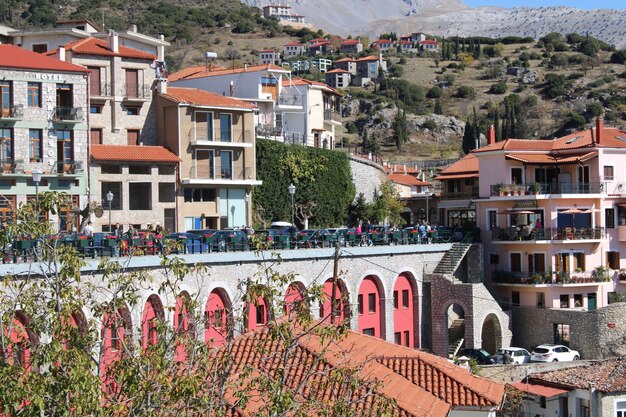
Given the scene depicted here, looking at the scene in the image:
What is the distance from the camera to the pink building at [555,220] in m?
56.8

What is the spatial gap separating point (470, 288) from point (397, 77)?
129m

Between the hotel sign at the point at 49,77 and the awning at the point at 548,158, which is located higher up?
the hotel sign at the point at 49,77

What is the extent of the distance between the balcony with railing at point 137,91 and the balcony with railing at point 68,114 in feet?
23.6

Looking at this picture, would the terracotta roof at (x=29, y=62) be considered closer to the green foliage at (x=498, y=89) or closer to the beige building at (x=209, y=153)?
the beige building at (x=209, y=153)

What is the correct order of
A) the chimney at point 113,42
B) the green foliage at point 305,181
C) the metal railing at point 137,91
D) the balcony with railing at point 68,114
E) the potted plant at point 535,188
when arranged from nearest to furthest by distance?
1. the balcony with railing at point 68,114
2. the potted plant at point 535,188
3. the chimney at point 113,42
4. the metal railing at point 137,91
5. the green foliage at point 305,181

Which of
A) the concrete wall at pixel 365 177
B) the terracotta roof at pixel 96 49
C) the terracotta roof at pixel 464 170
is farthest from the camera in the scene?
the concrete wall at pixel 365 177

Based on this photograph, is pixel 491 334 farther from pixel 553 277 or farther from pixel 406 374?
pixel 406 374

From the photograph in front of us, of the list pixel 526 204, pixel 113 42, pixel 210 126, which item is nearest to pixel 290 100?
pixel 210 126

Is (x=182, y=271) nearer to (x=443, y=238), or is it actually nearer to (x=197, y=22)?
(x=443, y=238)

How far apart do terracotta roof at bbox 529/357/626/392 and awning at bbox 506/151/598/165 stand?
42.9 feet

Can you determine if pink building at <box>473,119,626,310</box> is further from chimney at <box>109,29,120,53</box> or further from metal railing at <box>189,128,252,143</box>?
chimney at <box>109,29,120,53</box>

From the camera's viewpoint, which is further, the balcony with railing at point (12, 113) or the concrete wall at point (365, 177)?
the concrete wall at point (365, 177)

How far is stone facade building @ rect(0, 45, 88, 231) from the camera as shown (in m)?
51.0

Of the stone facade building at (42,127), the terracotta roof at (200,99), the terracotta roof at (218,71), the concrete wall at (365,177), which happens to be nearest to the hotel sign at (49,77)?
the stone facade building at (42,127)
